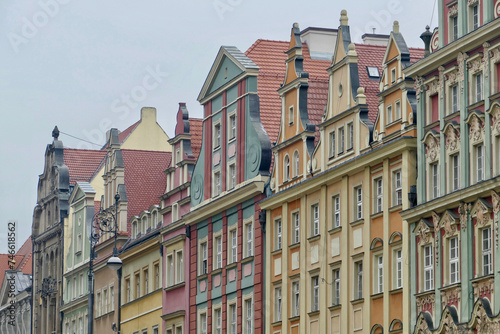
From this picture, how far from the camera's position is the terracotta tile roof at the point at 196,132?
68.4 meters

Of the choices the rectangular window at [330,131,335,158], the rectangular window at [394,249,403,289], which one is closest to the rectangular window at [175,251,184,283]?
the rectangular window at [330,131,335,158]

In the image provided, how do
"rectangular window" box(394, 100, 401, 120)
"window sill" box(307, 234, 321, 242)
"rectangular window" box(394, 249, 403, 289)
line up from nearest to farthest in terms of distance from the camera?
"rectangular window" box(394, 249, 403, 289) → "rectangular window" box(394, 100, 401, 120) → "window sill" box(307, 234, 321, 242)

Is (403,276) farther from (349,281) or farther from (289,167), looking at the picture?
(289,167)

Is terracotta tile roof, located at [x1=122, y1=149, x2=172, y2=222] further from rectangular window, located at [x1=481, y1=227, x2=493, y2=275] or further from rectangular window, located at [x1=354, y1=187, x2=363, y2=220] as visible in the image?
rectangular window, located at [x1=481, y1=227, x2=493, y2=275]

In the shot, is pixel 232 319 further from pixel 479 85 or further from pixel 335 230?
pixel 479 85

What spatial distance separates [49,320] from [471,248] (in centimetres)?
5049

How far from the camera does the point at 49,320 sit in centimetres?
8894

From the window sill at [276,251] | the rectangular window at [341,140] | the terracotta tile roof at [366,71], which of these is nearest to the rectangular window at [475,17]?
the terracotta tile roof at [366,71]

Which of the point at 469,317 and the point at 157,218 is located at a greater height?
the point at 157,218

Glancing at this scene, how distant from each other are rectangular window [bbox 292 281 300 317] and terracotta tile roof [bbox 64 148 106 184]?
122ft

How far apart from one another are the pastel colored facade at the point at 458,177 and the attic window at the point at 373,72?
9.67 metres

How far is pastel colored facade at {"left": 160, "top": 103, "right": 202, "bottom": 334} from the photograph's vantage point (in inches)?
2584

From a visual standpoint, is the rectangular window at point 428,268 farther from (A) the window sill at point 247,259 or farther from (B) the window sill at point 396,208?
(A) the window sill at point 247,259

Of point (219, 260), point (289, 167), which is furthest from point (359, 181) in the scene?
point (219, 260)
